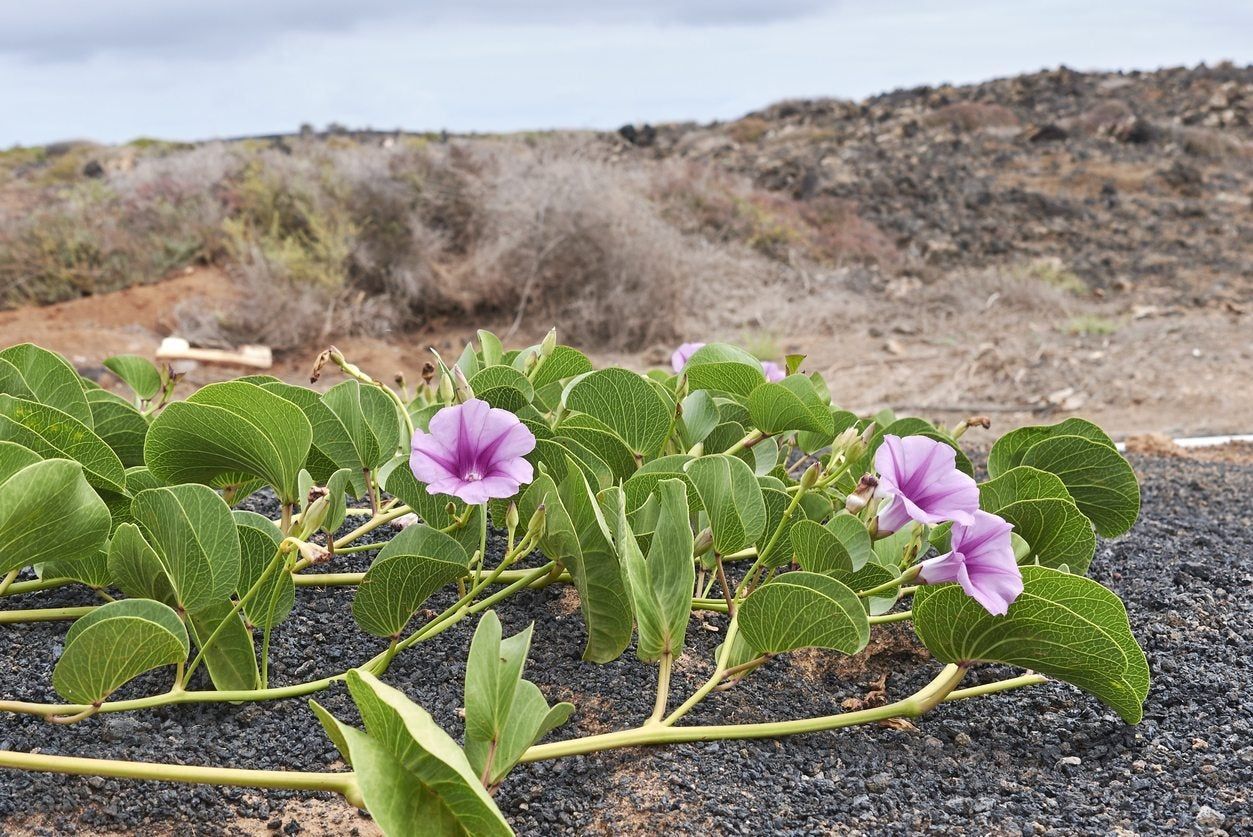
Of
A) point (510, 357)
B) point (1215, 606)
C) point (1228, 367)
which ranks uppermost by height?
point (510, 357)

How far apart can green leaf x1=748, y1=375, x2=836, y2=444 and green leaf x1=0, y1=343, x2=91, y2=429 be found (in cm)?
84

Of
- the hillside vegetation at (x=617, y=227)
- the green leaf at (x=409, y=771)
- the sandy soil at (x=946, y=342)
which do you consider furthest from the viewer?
the hillside vegetation at (x=617, y=227)

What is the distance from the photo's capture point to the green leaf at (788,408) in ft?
4.39

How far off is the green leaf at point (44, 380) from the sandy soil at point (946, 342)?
4847 millimetres

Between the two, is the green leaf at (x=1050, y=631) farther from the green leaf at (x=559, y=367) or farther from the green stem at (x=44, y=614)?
the green stem at (x=44, y=614)

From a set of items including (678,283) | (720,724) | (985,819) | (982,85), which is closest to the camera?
(985,819)

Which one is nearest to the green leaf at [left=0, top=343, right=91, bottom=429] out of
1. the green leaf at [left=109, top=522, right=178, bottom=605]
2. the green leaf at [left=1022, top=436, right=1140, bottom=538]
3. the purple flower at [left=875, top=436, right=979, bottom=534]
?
the green leaf at [left=109, top=522, right=178, bottom=605]

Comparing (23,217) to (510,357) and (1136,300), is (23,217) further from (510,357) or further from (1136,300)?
(1136,300)

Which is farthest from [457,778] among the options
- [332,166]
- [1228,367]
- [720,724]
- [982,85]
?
[982,85]

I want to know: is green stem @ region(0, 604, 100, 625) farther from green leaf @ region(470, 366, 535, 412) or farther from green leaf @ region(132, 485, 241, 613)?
green leaf @ region(470, 366, 535, 412)

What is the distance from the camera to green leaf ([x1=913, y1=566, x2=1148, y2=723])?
1097mm

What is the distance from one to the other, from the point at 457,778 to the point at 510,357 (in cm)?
99

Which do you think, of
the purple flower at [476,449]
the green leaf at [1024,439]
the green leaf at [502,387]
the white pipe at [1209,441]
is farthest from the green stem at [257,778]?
the white pipe at [1209,441]

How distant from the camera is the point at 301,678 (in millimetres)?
1258
